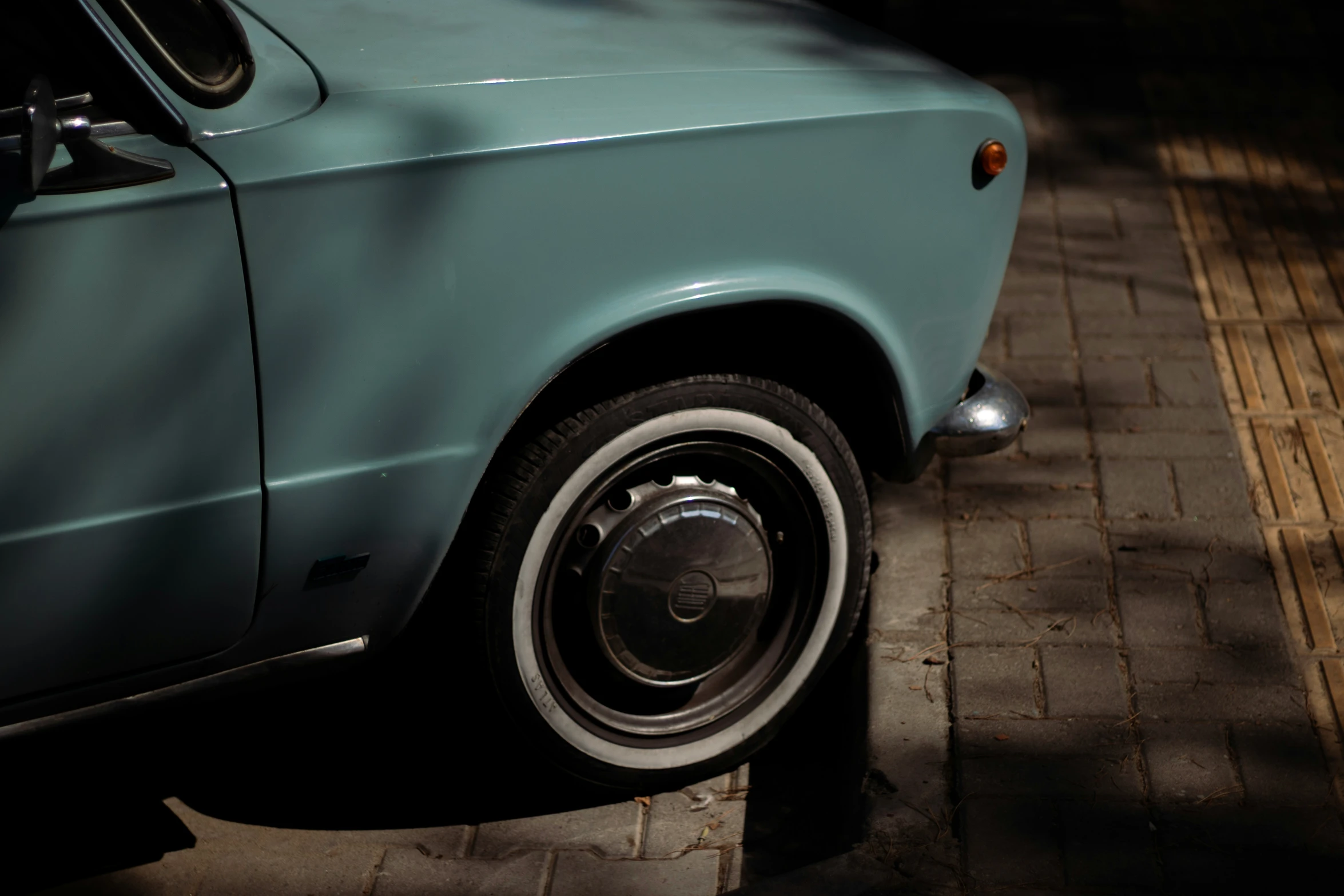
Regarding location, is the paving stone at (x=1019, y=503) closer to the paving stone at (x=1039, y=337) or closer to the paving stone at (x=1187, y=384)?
the paving stone at (x=1187, y=384)

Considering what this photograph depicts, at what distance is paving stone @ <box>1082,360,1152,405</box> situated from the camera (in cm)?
373

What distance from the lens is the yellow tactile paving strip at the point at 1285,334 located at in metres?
2.96

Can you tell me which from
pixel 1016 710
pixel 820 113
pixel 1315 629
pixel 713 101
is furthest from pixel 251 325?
pixel 1315 629

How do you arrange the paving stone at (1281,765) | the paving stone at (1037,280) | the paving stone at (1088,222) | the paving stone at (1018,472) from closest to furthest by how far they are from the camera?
the paving stone at (1281,765)
the paving stone at (1018,472)
the paving stone at (1037,280)
the paving stone at (1088,222)

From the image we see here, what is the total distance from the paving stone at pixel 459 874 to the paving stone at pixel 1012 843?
85 centimetres

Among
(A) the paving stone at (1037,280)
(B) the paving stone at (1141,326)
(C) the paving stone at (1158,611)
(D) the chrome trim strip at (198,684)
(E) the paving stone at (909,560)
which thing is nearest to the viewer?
(D) the chrome trim strip at (198,684)

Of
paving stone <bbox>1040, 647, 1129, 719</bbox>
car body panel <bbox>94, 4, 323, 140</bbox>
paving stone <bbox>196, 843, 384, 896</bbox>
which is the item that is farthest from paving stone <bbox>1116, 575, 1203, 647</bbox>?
car body panel <bbox>94, 4, 323, 140</bbox>

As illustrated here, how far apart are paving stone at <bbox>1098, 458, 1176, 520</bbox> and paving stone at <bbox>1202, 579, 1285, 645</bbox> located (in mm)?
311

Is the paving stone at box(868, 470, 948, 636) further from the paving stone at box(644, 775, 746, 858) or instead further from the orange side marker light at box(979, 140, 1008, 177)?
the orange side marker light at box(979, 140, 1008, 177)

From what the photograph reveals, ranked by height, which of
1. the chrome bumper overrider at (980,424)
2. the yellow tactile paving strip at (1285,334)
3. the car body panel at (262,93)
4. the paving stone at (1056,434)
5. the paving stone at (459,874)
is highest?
the car body panel at (262,93)

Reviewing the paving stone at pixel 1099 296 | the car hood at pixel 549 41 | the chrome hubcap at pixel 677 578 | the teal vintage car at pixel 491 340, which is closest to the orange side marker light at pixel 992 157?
the teal vintage car at pixel 491 340

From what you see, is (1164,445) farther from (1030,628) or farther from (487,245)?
(487,245)

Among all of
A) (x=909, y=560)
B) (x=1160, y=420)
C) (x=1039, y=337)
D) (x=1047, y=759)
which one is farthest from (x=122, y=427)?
(x=1039, y=337)

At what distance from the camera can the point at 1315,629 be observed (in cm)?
286
